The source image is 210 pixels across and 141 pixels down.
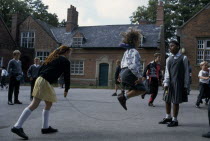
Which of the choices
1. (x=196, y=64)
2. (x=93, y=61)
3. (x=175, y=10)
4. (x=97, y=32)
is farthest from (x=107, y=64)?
(x=175, y=10)

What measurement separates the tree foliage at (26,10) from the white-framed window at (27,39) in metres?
10.4

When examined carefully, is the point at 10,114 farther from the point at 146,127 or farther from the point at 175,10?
the point at 175,10

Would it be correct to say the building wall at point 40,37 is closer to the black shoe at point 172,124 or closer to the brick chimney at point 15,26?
the brick chimney at point 15,26

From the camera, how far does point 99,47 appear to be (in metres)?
35.1

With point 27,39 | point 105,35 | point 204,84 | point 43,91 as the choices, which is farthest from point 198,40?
point 43,91

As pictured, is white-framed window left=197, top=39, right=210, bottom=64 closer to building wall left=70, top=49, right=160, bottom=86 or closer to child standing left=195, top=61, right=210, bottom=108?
building wall left=70, top=49, right=160, bottom=86

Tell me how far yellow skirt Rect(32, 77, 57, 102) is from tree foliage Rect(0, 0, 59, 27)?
152 feet

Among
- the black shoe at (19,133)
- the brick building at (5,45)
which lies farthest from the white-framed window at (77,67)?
the black shoe at (19,133)

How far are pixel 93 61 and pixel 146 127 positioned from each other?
98.2ft

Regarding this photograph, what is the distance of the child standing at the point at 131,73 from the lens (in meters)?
6.11

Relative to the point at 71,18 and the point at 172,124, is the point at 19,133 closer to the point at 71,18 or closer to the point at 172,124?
the point at 172,124

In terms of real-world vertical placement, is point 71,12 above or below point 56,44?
above

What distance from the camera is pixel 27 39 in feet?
129

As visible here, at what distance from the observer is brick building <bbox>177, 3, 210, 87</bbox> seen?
28.5m
